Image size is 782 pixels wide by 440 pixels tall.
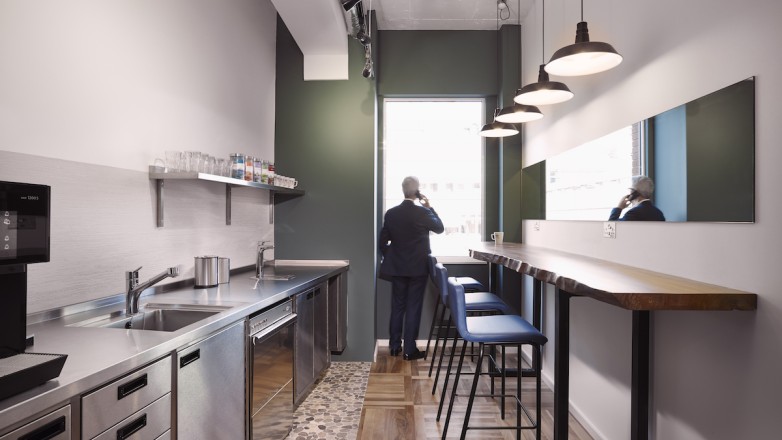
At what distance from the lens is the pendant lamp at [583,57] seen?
1.87 m

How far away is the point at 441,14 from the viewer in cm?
428

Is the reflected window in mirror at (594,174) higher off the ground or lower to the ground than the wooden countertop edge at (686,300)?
higher

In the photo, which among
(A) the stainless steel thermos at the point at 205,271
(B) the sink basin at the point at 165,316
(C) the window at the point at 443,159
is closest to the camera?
(B) the sink basin at the point at 165,316

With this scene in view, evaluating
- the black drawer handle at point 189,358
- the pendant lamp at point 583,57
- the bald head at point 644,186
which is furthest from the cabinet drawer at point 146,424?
the bald head at point 644,186

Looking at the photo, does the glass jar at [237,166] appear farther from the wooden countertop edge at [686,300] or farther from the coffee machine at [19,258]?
the wooden countertop edge at [686,300]

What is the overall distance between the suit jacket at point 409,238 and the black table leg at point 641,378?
229 cm

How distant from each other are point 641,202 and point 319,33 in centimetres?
284

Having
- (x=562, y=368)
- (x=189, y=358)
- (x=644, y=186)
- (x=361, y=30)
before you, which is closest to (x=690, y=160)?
(x=644, y=186)

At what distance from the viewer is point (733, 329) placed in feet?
5.17

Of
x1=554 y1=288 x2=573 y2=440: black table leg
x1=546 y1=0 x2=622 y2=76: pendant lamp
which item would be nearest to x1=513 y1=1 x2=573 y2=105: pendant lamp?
x1=546 y1=0 x2=622 y2=76: pendant lamp

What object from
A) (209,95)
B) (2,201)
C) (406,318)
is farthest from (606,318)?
(209,95)

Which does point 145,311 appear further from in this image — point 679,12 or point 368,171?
point 679,12

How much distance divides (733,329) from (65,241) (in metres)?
2.64

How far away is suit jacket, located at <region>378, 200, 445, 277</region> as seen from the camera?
13.4ft
